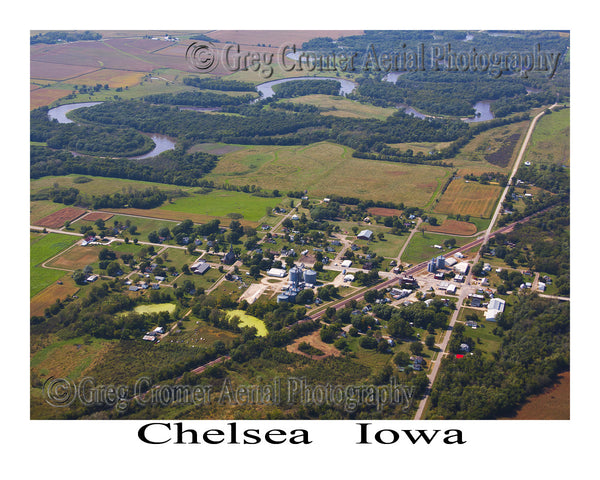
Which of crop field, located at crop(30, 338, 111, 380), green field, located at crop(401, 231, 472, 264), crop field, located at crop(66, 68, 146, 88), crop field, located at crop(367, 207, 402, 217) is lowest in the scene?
crop field, located at crop(30, 338, 111, 380)

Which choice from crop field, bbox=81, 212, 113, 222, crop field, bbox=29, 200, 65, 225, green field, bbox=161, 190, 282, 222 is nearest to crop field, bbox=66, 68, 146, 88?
crop field, bbox=29, 200, 65, 225

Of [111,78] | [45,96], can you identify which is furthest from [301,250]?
[111,78]

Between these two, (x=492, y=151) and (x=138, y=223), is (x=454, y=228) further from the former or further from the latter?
(x=138, y=223)

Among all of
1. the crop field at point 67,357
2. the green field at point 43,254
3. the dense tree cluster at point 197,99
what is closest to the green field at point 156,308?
the crop field at point 67,357

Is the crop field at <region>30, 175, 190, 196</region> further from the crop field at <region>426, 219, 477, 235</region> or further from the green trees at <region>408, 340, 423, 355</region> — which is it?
the green trees at <region>408, 340, 423, 355</region>

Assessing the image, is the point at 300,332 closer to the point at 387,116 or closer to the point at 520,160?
the point at 520,160

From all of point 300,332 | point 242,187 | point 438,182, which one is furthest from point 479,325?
point 242,187
